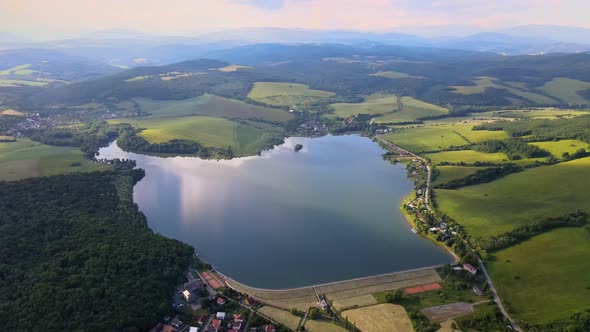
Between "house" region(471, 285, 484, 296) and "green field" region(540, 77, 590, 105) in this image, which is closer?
"house" region(471, 285, 484, 296)

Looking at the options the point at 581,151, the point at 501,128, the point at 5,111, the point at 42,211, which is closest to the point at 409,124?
the point at 501,128

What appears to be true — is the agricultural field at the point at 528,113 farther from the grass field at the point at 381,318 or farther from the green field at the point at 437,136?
the grass field at the point at 381,318

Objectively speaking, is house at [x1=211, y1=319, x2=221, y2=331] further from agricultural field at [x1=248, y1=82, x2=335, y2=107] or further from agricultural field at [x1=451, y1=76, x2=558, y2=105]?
agricultural field at [x1=451, y1=76, x2=558, y2=105]

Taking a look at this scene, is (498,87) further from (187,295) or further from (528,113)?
(187,295)

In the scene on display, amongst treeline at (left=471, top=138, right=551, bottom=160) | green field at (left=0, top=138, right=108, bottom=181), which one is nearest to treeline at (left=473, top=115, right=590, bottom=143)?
treeline at (left=471, top=138, right=551, bottom=160)

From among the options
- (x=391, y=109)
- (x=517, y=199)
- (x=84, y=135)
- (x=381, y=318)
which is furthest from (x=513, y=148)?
(x=84, y=135)

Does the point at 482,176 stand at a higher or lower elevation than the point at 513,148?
lower
